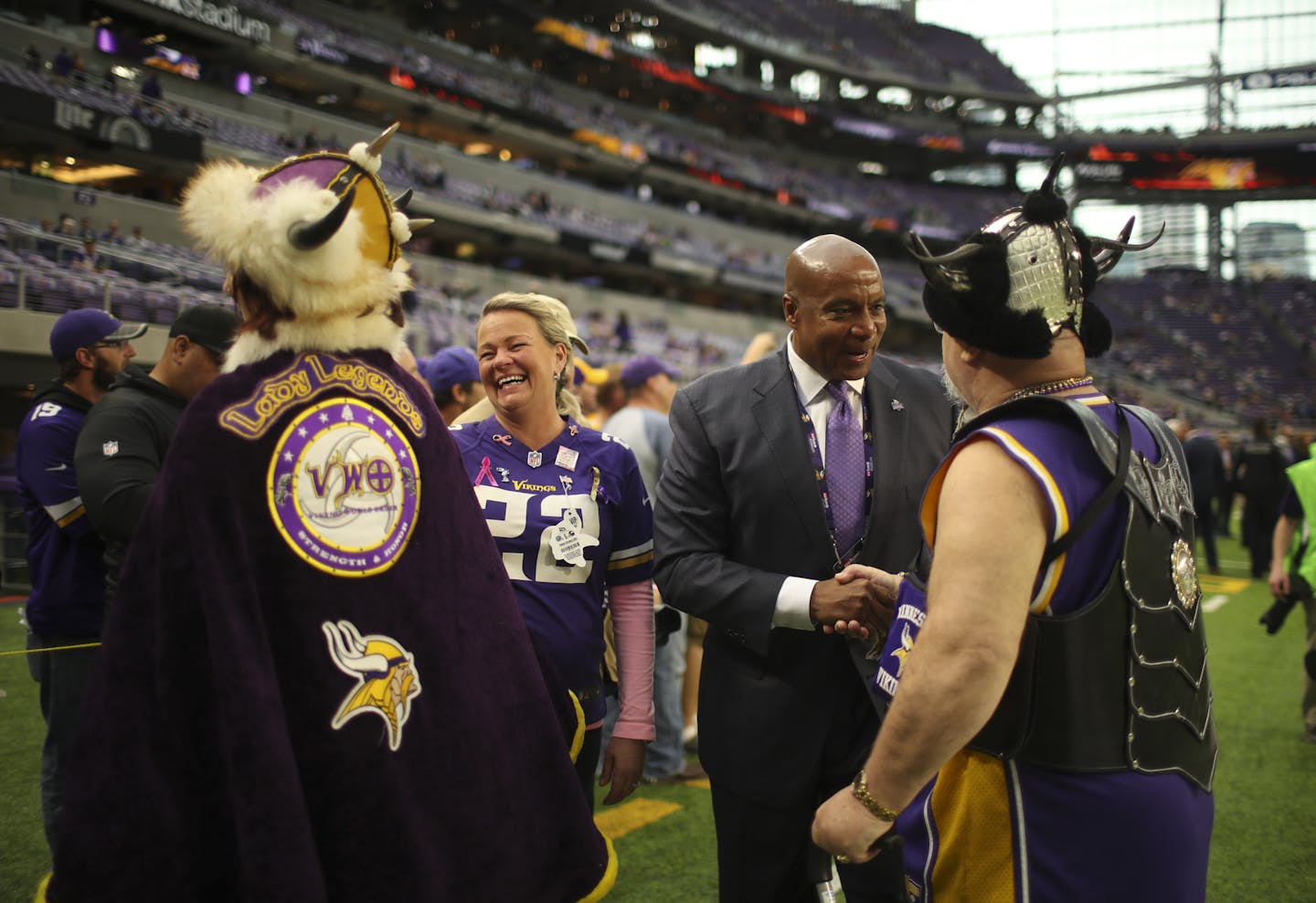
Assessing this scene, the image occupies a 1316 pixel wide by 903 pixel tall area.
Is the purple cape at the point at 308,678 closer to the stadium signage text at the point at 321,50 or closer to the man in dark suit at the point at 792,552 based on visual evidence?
the man in dark suit at the point at 792,552

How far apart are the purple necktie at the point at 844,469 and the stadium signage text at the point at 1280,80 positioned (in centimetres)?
5826

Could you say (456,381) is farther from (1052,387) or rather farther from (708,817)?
(1052,387)

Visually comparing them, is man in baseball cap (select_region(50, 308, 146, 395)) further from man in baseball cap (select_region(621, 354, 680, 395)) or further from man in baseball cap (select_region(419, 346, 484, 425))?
man in baseball cap (select_region(621, 354, 680, 395))

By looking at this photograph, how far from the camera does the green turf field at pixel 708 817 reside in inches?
127

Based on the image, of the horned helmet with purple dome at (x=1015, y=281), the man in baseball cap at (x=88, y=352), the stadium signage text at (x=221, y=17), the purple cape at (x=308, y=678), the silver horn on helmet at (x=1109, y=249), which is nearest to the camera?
the purple cape at (x=308, y=678)

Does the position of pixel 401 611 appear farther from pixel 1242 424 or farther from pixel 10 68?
pixel 1242 424

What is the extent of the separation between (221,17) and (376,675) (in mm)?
25956

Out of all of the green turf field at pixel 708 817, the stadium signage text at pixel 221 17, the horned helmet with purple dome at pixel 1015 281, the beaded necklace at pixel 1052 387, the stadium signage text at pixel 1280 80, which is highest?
the stadium signage text at pixel 1280 80

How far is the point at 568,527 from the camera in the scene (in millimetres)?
2547

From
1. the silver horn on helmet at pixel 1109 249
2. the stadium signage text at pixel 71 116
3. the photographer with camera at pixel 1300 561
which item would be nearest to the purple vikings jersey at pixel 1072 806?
the silver horn on helmet at pixel 1109 249

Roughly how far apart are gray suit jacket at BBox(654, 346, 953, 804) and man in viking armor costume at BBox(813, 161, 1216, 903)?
0.61m

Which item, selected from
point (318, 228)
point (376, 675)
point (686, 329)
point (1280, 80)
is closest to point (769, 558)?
point (376, 675)

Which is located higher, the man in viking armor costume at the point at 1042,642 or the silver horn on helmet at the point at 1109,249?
the silver horn on helmet at the point at 1109,249

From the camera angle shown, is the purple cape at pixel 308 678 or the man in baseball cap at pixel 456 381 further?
the man in baseball cap at pixel 456 381
